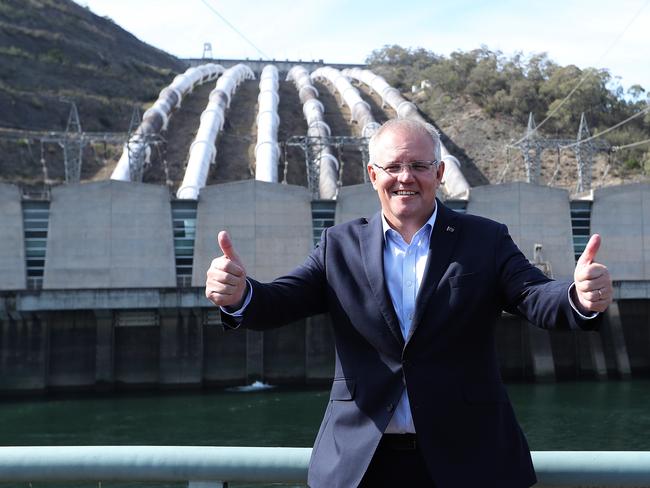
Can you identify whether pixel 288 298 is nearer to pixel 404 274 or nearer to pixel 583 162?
pixel 404 274

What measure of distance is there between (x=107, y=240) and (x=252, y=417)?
A: 523 inches

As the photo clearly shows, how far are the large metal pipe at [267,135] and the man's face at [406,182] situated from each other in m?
46.1

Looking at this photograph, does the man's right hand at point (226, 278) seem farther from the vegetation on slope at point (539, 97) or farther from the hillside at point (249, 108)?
the vegetation on slope at point (539, 97)

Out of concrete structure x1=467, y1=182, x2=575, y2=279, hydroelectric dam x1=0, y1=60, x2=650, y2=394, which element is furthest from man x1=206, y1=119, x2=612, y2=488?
concrete structure x1=467, y1=182, x2=575, y2=279

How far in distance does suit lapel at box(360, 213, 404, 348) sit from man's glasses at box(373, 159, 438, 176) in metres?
0.23

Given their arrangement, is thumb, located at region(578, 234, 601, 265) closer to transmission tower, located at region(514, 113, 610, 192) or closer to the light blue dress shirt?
the light blue dress shirt

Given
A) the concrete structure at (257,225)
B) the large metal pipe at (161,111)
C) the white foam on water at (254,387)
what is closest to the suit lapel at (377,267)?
the white foam on water at (254,387)

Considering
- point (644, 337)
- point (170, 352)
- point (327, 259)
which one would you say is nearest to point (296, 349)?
point (170, 352)

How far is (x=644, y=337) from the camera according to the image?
3562 centimetres

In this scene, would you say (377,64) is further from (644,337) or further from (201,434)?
(201,434)

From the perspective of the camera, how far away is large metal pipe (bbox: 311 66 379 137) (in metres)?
63.8

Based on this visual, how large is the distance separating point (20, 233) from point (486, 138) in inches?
1912

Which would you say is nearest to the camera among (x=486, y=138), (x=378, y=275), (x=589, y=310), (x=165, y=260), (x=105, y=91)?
(x=589, y=310)

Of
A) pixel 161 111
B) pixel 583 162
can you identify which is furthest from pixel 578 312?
pixel 161 111
